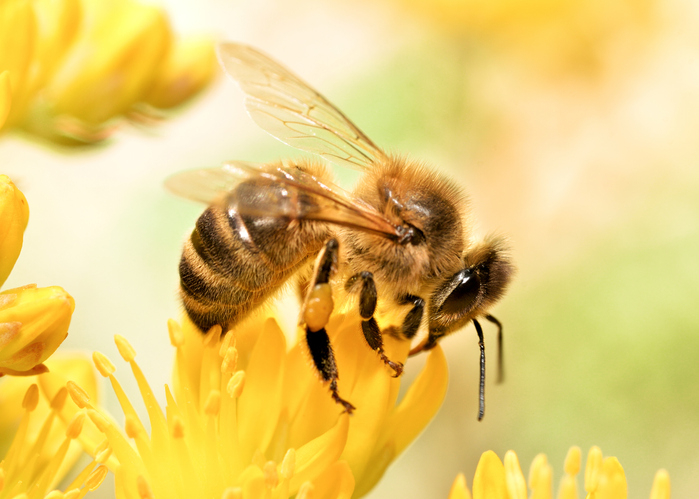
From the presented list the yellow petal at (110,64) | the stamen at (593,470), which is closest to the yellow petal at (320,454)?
the stamen at (593,470)

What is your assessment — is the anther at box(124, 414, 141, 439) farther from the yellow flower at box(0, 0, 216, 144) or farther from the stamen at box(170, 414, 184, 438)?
the yellow flower at box(0, 0, 216, 144)

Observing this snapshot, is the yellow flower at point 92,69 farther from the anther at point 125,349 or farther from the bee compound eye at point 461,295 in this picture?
the bee compound eye at point 461,295

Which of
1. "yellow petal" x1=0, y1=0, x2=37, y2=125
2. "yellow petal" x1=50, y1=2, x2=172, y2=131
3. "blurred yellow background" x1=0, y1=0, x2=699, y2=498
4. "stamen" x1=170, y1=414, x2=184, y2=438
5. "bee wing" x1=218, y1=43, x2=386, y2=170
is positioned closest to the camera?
"stamen" x1=170, y1=414, x2=184, y2=438

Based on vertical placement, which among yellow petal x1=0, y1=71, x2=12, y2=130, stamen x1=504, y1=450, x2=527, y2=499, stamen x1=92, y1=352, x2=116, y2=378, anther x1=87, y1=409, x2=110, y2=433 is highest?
yellow petal x1=0, y1=71, x2=12, y2=130

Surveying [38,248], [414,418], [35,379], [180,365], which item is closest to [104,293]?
[38,248]

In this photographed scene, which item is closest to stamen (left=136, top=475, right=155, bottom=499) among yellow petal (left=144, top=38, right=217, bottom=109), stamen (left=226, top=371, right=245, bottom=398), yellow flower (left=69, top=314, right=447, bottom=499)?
yellow flower (left=69, top=314, right=447, bottom=499)

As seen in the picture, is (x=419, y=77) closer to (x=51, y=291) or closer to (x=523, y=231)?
(x=523, y=231)

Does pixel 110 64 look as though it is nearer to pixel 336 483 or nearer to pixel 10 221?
Answer: pixel 10 221
